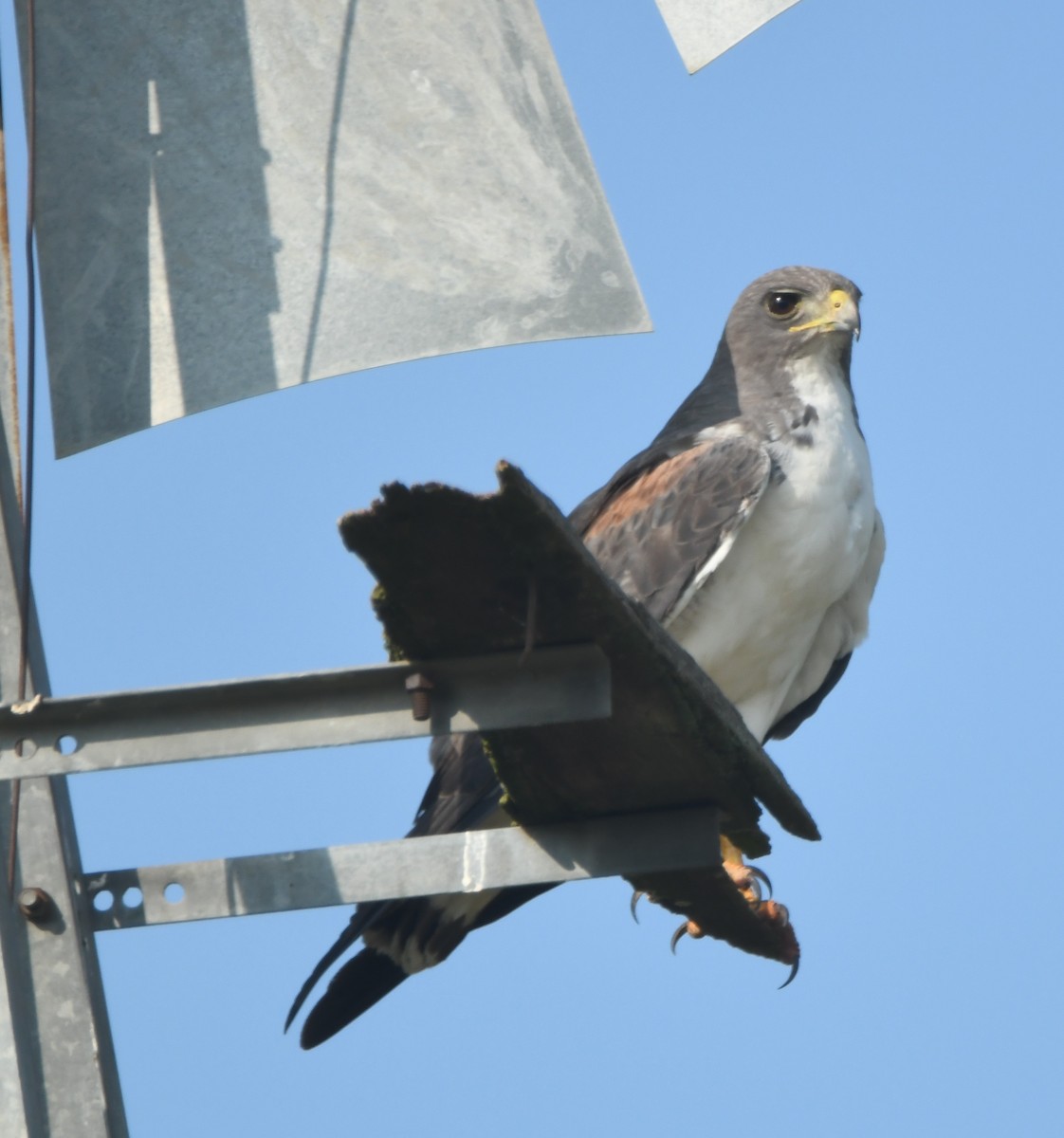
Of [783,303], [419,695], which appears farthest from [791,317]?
[419,695]

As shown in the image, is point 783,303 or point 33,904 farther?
point 783,303

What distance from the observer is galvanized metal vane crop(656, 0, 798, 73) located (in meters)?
3.96

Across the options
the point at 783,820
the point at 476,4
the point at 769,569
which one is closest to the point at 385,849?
the point at 783,820

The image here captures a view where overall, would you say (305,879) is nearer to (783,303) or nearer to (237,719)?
(237,719)

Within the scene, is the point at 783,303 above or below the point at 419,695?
above

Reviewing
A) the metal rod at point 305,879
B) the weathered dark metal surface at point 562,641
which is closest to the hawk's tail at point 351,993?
the weathered dark metal surface at point 562,641

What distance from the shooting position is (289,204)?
3602 mm

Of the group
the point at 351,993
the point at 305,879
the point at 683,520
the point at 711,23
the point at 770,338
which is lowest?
the point at 351,993

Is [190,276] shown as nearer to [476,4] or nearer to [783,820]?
[476,4]

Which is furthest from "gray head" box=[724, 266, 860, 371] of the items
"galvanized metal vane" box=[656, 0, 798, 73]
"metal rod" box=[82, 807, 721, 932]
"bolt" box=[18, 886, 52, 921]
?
"bolt" box=[18, 886, 52, 921]

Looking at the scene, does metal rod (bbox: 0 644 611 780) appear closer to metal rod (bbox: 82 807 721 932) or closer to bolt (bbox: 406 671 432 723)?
bolt (bbox: 406 671 432 723)

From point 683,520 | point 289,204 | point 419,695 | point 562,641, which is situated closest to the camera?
point 419,695

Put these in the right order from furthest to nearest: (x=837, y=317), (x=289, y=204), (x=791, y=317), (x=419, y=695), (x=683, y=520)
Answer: (x=791, y=317) < (x=837, y=317) < (x=683, y=520) < (x=289, y=204) < (x=419, y=695)

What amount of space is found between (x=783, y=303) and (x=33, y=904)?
11.8 feet
